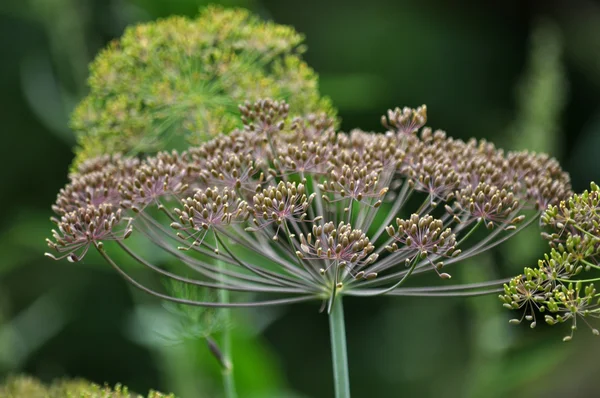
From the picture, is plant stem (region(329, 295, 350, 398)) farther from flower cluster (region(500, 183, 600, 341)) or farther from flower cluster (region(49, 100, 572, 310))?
flower cluster (region(500, 183, 600, 341))

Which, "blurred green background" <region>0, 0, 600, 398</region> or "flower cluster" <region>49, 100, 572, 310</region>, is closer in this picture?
"flower cluster" <region>49, 100, 572, 310</region>

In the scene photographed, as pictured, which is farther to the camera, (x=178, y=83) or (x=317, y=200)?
(x=178, y=83)

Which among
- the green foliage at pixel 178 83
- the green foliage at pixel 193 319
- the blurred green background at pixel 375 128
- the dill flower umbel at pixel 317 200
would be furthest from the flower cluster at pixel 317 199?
the blurred green background at pixel 375 128

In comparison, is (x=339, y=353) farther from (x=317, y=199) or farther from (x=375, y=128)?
(x=375, y=128)

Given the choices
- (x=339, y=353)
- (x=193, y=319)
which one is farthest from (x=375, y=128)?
(x=339, y=353)

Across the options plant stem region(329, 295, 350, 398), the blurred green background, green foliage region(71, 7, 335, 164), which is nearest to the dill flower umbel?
plant stem region(329, 295, 350, 398)

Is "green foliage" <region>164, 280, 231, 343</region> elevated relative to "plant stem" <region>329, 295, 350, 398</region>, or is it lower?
elevated

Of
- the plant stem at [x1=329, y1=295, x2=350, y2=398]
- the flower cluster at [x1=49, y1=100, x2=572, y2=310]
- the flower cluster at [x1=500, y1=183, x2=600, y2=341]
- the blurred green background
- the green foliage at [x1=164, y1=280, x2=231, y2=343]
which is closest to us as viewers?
the flower cluster at [x1=500, y1=183, x2=600, y2=341]
